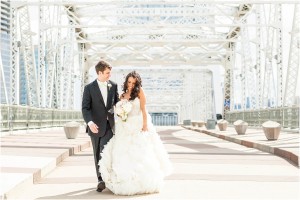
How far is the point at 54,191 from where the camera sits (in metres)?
6.92

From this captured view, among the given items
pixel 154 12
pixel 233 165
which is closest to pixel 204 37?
pixel 154 12

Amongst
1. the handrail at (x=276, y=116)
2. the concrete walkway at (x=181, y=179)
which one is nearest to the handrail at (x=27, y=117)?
the concrete walkway at (x=181, y=179)

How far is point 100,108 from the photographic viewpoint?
274 inches

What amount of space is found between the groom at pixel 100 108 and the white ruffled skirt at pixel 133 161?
12 cm

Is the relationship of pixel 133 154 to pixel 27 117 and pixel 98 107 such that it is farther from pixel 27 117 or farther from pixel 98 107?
pixel 27 117

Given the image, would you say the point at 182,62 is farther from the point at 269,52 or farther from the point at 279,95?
the point at 279,95

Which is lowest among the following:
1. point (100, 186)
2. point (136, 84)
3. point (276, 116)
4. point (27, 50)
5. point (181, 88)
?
point (276, 116)

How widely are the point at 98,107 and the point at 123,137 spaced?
0.48 metres

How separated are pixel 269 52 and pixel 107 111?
29.6m

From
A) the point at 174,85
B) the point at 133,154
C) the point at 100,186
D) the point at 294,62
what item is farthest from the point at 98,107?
the point at 174,85

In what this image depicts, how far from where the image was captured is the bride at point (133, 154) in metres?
6.61

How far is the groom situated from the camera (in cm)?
685

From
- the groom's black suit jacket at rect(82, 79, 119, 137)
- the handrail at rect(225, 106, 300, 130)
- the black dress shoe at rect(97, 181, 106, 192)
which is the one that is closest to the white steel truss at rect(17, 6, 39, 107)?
the handrail at rect(225, 106, 300, 130)

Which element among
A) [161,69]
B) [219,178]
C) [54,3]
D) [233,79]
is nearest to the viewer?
[219,178]
